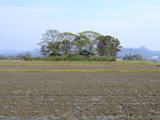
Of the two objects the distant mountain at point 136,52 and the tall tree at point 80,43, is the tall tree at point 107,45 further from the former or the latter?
the distant mountain at point 136,52

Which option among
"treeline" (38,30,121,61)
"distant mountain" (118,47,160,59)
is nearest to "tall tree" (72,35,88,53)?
"treeline" (38,30,121,61)

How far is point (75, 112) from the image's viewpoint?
5957mm

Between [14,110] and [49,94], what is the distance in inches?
85.7

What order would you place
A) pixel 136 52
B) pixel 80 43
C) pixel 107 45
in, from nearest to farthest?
1. pixel 80 43
2. pixel 107 45
3. pixel 136 52

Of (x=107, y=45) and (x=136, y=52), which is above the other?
(x=107, y=45)

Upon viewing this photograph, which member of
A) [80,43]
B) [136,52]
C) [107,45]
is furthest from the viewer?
[136,52]

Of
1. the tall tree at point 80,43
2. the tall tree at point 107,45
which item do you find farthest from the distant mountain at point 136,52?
the tall tree at point 80,43

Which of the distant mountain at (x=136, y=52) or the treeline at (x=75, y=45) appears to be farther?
the distant mountain at (x=136, y=52)

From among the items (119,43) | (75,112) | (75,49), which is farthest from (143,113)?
(119,43)

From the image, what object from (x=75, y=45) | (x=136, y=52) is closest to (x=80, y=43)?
(x=75, y=45)

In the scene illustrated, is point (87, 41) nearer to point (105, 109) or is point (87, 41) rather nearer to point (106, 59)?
point (106, 59)

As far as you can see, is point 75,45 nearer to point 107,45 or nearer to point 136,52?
point 107,45

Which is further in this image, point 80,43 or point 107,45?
point 107,45

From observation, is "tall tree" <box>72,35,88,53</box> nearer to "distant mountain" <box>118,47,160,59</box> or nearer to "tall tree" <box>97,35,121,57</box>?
"tall tree" <box>97,35,121,57</box>
